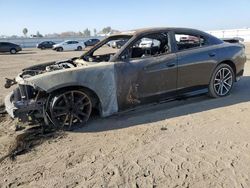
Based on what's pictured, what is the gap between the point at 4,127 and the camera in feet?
18.2

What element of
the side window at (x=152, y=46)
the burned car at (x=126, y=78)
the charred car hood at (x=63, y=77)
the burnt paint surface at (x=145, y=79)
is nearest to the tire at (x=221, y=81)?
the burned car at (x=126, y=78)

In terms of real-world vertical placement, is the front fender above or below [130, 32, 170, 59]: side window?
below

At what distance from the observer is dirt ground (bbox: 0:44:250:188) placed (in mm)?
3580

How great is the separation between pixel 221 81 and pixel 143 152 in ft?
11.2

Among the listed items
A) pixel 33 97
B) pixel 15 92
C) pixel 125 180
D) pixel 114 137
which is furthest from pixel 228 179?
pixel 15 92

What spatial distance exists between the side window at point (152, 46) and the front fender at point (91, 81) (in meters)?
0.85

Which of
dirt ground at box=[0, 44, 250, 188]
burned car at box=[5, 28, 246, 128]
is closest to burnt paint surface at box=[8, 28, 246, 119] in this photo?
burned car at box=[5, 28, 246, 128]

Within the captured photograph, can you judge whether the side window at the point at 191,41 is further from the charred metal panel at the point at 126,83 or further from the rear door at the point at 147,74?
the charred metal panel at the point at 126,83

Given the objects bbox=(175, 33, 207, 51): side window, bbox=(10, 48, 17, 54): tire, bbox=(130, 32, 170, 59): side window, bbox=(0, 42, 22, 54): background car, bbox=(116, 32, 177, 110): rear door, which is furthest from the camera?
bbox=(10, 48, 17, 54): tire

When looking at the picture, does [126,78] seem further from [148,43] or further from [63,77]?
[148,43]

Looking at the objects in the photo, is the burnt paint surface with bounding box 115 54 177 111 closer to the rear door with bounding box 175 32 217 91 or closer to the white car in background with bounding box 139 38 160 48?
the rear door with bounding box 175 32 217 91

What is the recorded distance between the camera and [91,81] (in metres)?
5.30

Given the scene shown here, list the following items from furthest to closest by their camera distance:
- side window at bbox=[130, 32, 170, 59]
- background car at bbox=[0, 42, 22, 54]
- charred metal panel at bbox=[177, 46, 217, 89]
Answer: background car at bbox=[0, 42, 22, 54] → charred metal panel at bbox=[177, 46, 217, 89] → side window at bbox=[130, 32, 170, 59]

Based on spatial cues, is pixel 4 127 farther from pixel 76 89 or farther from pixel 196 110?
pixel 196 110
